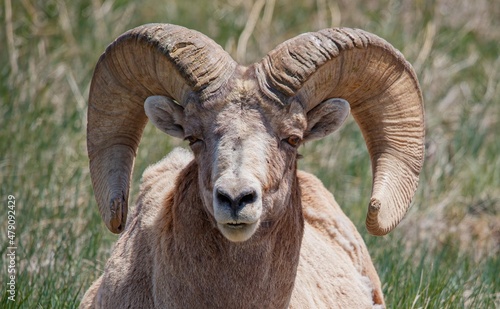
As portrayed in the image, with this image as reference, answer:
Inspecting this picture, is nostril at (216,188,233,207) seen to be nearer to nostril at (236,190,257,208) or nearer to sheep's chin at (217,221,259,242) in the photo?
nostril at (236,190,257,208)

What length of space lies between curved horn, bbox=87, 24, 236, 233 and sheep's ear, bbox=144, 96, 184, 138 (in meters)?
0.06

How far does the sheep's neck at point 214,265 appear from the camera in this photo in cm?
541

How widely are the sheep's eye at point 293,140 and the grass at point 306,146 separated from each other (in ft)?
6.33

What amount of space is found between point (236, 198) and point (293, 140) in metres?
0.81

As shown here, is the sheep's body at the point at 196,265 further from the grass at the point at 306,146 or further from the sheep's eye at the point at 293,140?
the grass at the point at 306,146

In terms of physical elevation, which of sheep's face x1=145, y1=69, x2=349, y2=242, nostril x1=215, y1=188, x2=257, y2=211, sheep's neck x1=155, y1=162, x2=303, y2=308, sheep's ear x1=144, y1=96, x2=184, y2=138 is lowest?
sheep's neck x1=155, y1=162, x2=303, y2=308

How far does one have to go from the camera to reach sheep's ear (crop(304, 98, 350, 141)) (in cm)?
575

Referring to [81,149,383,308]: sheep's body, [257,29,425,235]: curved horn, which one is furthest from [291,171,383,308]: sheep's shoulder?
[257,29,425,235]: curved horn

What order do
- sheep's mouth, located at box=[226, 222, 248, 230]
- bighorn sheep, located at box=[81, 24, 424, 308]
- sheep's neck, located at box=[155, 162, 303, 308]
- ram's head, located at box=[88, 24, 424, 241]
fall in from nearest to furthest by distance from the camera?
sheep's mouth, located at box=[226, 222, 248, 230] → ram's head, located at box=[88, 24, 424, 241] → bighorn sheep, located at box=[81, 24, 424, 308] → sheep's neck, located at box=[155, 162, 303, 308]

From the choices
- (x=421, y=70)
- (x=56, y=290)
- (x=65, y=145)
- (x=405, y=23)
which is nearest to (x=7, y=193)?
(x=65, y=145)

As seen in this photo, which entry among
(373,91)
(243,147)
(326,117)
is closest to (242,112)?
(243,147)

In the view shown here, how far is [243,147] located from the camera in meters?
5.12

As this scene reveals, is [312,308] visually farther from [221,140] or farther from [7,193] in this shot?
[7,193]

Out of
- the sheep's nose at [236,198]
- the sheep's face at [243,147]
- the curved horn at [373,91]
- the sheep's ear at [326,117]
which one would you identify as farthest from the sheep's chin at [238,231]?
the sheep's ear at [326,117]
